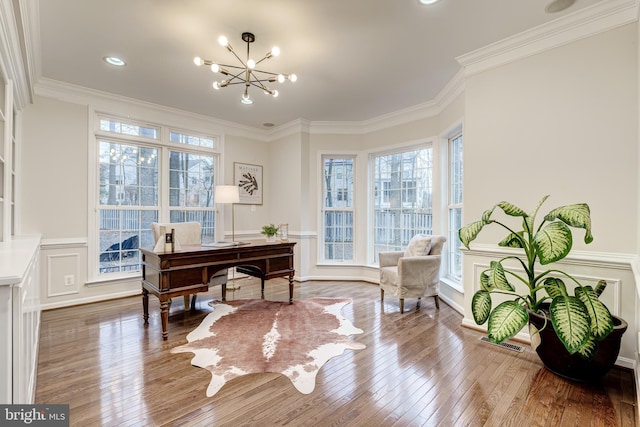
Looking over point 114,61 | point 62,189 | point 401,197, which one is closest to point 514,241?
point 401,197

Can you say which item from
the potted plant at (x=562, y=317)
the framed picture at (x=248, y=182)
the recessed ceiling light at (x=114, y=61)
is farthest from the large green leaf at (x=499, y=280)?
the framed picture at (x=248, y=182)

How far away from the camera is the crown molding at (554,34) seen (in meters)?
2.32

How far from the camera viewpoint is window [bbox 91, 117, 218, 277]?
4.15m

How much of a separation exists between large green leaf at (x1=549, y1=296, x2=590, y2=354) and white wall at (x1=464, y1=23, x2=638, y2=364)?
28.1 inches

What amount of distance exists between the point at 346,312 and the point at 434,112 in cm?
293

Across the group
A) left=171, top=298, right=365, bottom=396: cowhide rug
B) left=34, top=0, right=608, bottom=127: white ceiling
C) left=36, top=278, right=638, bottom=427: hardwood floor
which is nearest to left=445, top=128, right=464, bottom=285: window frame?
left=34, top=0, right=608, bottom=127: white ceiling

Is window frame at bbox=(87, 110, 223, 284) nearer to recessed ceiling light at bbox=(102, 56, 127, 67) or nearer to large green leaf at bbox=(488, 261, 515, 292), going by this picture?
recessed ceiling light at bbox=(102, 56, 127, 67)

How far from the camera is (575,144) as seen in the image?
2.54 metres

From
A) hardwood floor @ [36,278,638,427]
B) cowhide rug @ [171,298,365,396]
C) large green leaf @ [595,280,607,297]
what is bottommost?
hardwood floor @ [36,278,638,427]

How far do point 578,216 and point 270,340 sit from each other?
8.28 ft

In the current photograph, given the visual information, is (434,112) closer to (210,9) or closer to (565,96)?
(565,96)

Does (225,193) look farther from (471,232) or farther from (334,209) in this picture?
(471,232)

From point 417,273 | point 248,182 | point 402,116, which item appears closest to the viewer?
point 417,273

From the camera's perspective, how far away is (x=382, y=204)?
5.12m
